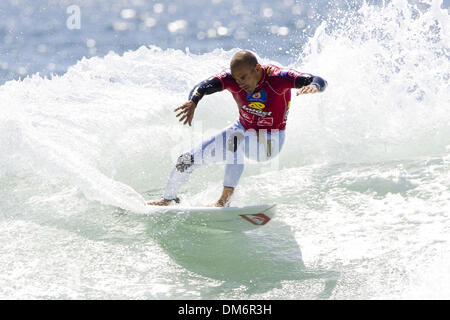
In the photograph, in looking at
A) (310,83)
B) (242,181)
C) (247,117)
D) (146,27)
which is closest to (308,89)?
(310,83)

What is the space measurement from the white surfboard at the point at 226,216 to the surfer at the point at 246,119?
0.25 metres

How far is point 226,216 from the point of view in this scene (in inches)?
216

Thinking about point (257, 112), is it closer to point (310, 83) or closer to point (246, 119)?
point (246, 119)

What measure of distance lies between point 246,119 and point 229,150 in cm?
36

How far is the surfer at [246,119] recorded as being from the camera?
5.46 m

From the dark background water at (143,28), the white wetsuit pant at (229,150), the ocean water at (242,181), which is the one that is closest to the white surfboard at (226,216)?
the ocean water at (242,181)

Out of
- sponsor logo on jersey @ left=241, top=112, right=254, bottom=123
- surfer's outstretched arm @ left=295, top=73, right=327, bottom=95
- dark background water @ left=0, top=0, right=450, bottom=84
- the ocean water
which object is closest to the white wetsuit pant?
sponsor logo on jersey @ left=241, top=112, right=254, bottom=123

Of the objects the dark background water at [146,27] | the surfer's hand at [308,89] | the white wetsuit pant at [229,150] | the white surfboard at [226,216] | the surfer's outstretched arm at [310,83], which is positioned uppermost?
the dark background water at [146,27]

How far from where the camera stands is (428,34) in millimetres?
9508

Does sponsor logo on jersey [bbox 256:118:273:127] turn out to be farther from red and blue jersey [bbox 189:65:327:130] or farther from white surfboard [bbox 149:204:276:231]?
white surfboard [bbox 149:204:276:231]

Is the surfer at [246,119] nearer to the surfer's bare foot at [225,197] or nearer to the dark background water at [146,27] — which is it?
the surfer's bare foot at [225,197]

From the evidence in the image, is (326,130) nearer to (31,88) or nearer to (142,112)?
(142,112)

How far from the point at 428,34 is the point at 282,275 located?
21.1 feet
